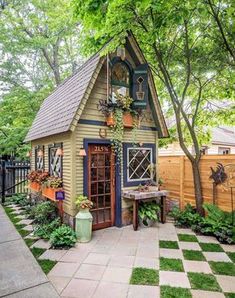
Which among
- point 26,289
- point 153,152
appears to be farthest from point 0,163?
point 26,289

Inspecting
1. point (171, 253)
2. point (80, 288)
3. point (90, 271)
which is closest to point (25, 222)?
point (90, 271)

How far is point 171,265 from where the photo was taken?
13.1 feet

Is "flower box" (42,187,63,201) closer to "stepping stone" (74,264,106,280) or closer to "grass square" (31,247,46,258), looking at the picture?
"grass square" (31,247,46,258)

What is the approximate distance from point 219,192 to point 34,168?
6330mm

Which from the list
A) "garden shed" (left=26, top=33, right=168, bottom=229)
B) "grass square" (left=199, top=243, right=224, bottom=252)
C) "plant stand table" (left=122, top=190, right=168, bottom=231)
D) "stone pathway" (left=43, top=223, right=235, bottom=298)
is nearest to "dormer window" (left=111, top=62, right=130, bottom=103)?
"garden shed" (left=26, top=33, right=168, bottom=229)

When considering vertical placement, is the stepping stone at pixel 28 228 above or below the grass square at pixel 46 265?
above

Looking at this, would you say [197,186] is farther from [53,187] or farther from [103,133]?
[53,187]

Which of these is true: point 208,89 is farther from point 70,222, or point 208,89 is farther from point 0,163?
point 0,163

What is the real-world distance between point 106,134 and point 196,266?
3.54 metres

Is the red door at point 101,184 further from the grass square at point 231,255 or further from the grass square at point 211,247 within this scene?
the grass square at point 231,255

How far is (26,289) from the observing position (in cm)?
327

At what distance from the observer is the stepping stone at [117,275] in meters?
3.53

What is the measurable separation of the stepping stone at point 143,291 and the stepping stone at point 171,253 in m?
1.14

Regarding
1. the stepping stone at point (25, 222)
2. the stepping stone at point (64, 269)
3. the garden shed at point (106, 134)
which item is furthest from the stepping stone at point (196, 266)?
the stepping stone at point (25, 222)
